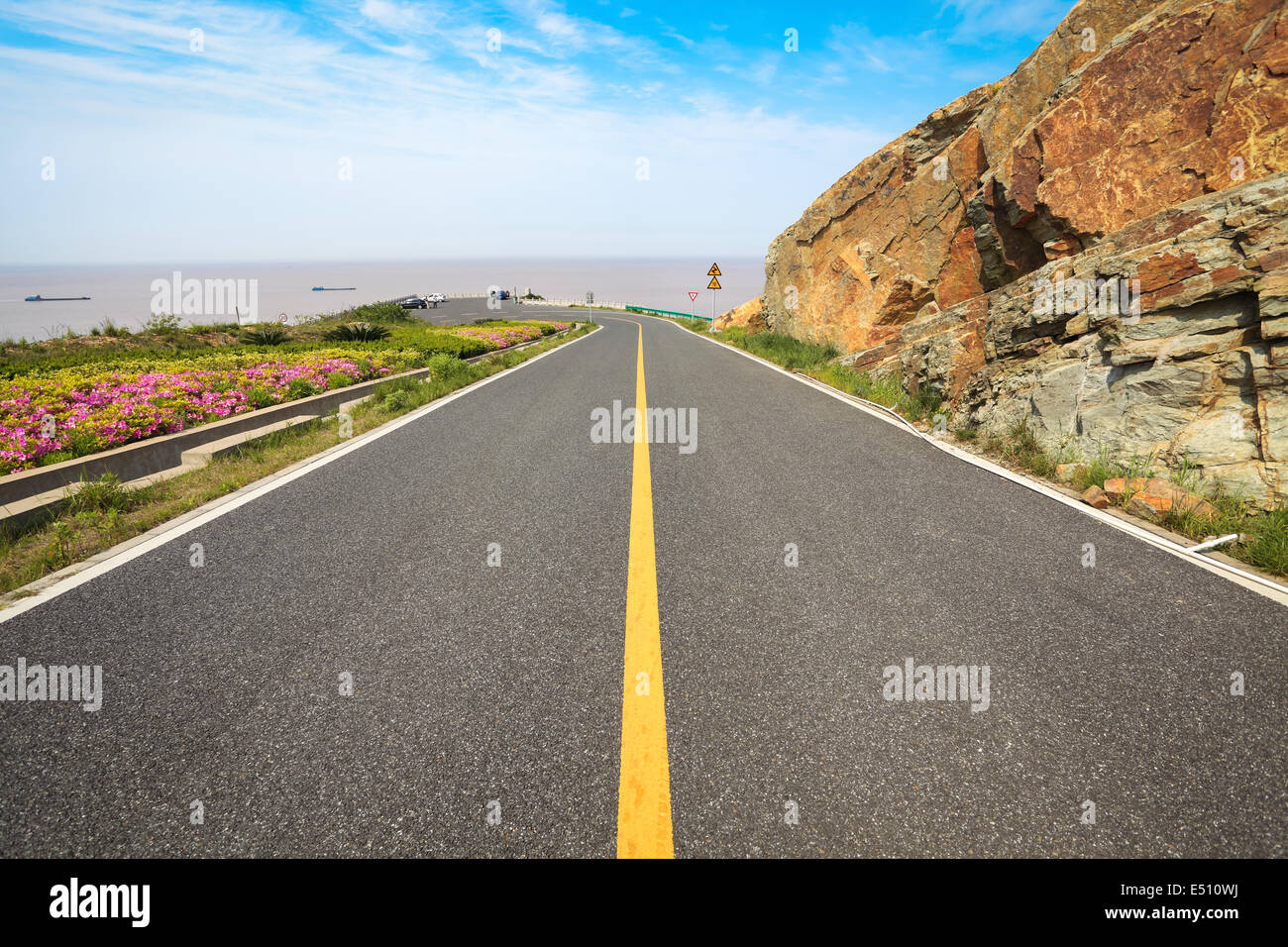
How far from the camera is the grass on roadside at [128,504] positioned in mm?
3703

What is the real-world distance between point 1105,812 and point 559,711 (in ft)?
6.53

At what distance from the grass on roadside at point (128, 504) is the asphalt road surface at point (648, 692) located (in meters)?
0.53

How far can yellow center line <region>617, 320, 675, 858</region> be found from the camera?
1.80 metres

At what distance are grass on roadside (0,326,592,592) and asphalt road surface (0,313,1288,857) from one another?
0.53 metres

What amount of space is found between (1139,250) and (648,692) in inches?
275

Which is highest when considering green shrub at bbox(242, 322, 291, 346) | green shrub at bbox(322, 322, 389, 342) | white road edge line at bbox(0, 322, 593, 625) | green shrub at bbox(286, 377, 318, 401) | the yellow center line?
green shrub at bbox(322, 322, 389, 342)

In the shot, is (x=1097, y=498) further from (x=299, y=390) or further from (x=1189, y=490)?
(x=299, y=390)

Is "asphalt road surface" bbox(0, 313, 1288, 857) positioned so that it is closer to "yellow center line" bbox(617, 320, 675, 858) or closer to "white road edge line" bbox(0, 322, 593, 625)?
"yellow center line" bbox(617, 320, 675, 858)

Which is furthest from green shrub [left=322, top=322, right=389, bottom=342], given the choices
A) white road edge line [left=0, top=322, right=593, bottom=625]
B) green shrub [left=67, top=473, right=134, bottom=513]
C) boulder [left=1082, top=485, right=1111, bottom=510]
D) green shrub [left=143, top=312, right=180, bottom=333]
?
boulder [left=1082, top=485, right=1111, bottom=510]

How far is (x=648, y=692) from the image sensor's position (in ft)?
8.05

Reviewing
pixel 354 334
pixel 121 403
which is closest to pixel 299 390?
pixel 121 403

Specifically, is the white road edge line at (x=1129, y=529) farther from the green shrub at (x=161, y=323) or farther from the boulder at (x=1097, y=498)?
the green shrub at (x=161, y=323)

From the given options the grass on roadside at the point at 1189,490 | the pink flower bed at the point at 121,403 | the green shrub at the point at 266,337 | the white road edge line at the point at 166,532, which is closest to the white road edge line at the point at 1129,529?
the grass on roadside at the point at 1189,490

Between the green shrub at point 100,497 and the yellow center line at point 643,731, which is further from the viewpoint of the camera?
the green shrub at point 100,497
